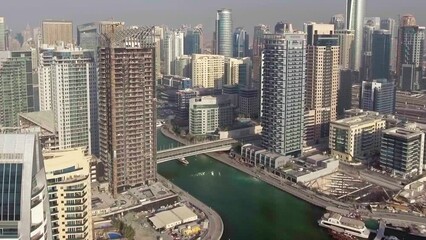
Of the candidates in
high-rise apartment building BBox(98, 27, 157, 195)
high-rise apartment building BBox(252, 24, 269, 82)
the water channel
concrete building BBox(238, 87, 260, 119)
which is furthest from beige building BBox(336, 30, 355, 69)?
high-rise apartment building BBox(98, 27, 157, 195)

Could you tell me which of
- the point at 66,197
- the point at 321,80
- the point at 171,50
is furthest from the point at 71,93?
the point at 171,50

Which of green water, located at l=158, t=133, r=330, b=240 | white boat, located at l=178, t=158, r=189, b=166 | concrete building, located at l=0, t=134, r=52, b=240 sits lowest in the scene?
green water, located at l=158, t=133, r=330, b=240

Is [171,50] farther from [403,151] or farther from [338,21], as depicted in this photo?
[403,151]

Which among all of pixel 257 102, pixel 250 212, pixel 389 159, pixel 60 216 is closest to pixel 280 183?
pixel 250 212

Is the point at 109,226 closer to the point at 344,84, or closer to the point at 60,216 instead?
the point at 60,216

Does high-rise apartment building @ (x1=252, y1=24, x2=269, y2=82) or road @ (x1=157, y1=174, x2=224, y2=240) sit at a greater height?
high-rise apartment building @ (x1=252, y1=24, x2=269, y2=82)

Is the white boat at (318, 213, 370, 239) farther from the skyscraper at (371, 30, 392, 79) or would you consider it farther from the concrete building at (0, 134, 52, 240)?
the skyscraper at (371, 30, 392, 79)

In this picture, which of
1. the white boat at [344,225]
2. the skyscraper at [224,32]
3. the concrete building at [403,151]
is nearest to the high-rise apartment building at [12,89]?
the white boat at [344,225]
